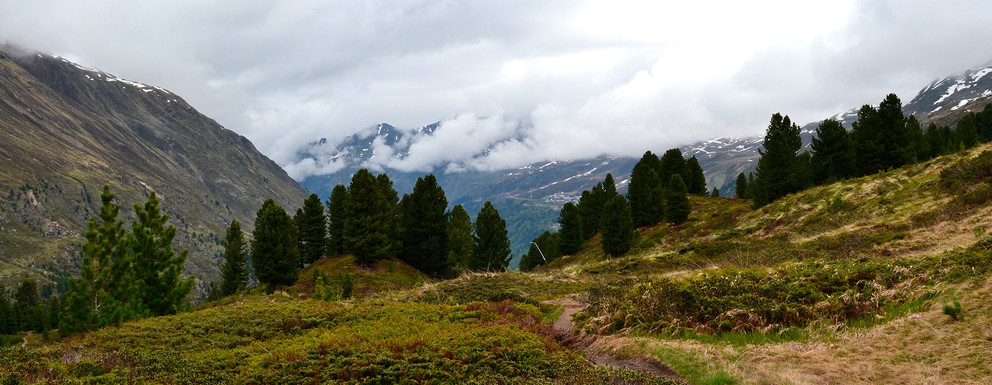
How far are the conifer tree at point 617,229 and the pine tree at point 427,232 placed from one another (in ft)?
69.6

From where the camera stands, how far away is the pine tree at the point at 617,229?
A: 189 feet

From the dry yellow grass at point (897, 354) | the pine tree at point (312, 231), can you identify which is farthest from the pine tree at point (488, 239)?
the dry yellow grass at point (897, 354)

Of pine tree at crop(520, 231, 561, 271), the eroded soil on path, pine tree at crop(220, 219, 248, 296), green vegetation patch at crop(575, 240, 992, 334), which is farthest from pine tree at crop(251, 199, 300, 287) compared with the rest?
pine tree at crop(520, 231, 561, 271)

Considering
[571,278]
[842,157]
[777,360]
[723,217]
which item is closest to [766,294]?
[777,360]

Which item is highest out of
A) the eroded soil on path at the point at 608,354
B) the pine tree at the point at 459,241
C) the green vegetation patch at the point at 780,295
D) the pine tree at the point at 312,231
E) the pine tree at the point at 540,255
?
the pine tree at the point at 312,231

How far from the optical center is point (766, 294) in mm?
13805

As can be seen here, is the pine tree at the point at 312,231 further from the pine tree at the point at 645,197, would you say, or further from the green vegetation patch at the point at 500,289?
the green vegetation patch at the point at 500,289

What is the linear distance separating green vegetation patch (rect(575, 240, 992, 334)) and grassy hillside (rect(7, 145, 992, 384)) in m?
0.05

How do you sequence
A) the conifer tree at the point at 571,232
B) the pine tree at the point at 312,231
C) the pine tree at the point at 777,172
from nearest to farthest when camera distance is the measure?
the pine tree at the point at 777,172, the pine tree at the point at 312,231, the conifer tree at the point at 571,232

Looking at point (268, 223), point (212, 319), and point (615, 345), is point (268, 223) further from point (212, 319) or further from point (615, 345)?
point (615, 345)

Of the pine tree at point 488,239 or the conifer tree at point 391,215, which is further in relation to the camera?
the pine tree at point 488,239

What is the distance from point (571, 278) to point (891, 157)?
48.0m

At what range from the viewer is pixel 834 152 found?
64250 millimetres

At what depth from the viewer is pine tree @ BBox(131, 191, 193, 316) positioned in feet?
97.8
